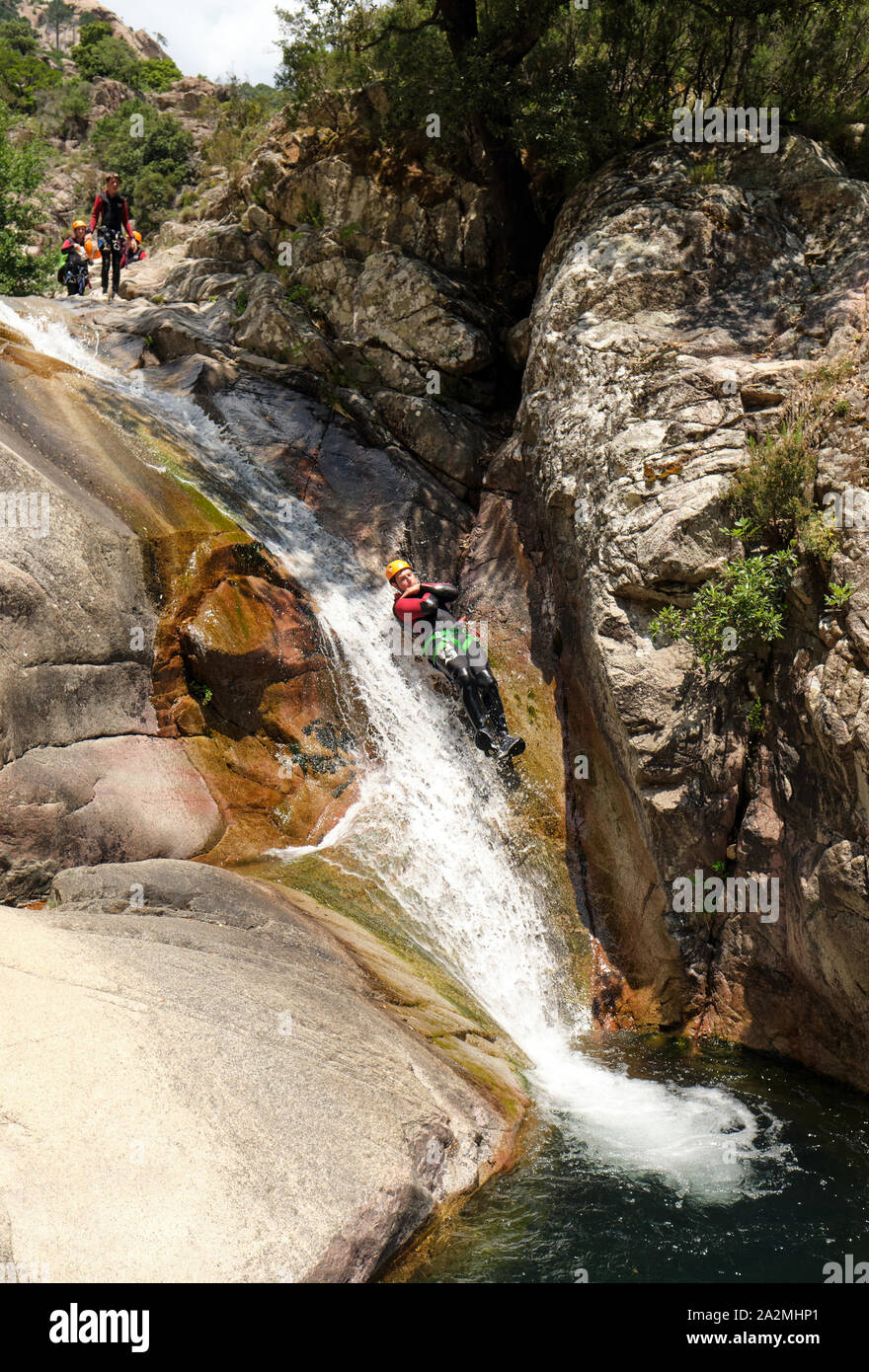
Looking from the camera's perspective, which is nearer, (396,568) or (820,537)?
(820,537)

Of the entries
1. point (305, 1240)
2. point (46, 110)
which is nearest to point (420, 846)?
point (305, 1240)

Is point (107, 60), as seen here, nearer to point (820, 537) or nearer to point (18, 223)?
point (18, 223)

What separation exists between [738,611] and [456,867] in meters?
4.17

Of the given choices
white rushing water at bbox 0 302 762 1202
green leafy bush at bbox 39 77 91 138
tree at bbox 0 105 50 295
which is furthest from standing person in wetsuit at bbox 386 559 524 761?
green leafy bush at bbox 39 77 91 138

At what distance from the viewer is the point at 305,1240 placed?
4.61 m

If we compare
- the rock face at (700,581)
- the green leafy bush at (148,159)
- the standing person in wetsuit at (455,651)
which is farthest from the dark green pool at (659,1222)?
the green leafy bush at (148,159)

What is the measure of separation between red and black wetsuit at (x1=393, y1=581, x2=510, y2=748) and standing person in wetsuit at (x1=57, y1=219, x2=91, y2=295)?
1267cm

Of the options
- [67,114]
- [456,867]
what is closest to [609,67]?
[456,867]

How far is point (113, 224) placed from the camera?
56.1 feet

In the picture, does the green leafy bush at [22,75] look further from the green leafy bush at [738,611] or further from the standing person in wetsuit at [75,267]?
the green leafy bush at [738,611]

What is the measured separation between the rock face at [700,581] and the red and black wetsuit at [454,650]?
1043 millimetres

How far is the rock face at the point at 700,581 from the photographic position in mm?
8039

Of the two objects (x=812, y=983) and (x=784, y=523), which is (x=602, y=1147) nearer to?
(x=812, y=983)

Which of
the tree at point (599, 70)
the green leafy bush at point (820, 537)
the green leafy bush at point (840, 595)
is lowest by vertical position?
the green leafy bush at point (840, 595)
